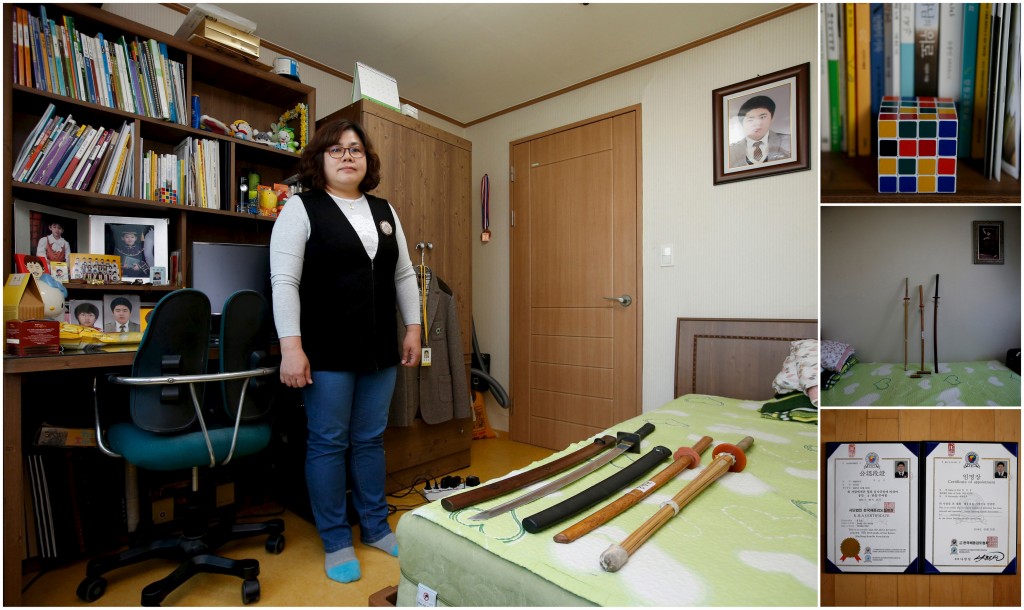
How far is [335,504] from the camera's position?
170 cm

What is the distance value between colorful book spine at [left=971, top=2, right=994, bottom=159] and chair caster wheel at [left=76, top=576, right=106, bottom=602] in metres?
2.20

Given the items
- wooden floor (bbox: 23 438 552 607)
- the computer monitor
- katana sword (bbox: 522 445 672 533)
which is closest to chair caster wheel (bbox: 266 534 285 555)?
wooden floor (bbox: 23 438 552 607)

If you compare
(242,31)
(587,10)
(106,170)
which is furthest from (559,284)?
(106,170)

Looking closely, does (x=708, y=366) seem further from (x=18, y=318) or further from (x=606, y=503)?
(x=18, y=318)

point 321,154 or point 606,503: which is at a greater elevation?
point 321,154

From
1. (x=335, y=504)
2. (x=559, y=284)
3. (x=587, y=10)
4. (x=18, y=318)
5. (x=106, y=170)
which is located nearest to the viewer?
(x=18, y=318)

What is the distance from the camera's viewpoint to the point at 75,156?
5.99ft

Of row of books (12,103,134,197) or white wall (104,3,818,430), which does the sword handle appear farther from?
row of books (12,103,134,197)

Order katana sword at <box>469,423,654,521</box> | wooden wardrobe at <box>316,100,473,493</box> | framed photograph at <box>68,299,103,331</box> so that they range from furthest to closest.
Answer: wooden wardrobe at <box>316,100,473,493</box> < framed photograph at <box>68,299,103,331</box> < katana sword at <box>469,423,654,521</box>

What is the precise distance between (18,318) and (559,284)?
2.47 m

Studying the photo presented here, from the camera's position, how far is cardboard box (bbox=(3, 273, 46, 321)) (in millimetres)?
1389

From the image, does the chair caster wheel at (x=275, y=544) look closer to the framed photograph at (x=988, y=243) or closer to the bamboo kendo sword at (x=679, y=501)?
the bamboo kendo sword at (x=679, y=501)

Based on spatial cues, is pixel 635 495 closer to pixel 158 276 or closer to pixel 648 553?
pixel 648 553

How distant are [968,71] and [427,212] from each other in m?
2.42
